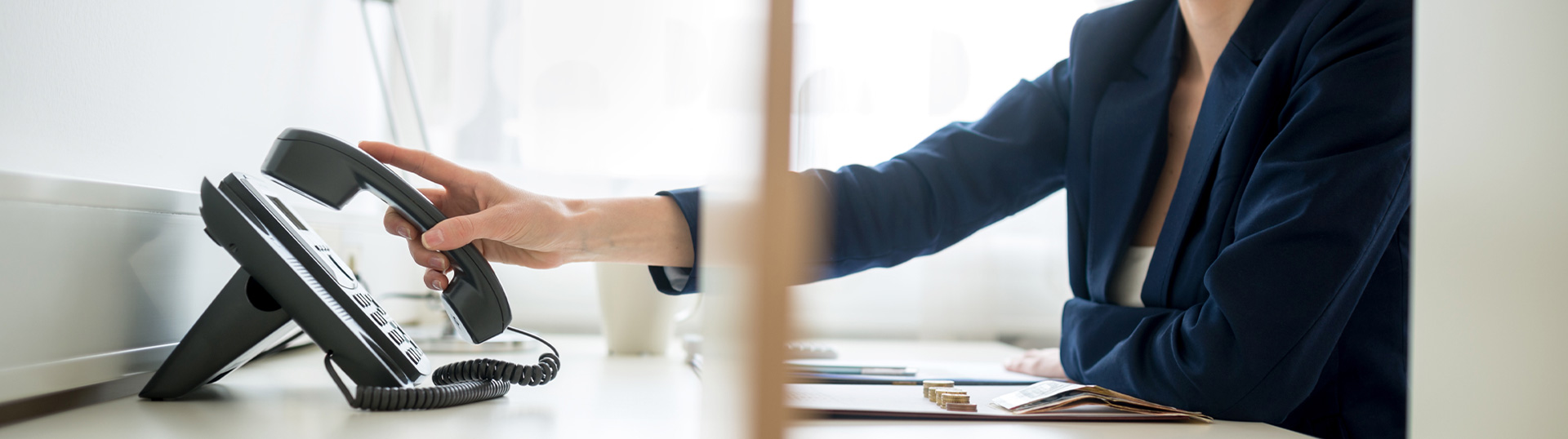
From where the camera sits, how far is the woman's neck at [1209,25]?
0.76 meters

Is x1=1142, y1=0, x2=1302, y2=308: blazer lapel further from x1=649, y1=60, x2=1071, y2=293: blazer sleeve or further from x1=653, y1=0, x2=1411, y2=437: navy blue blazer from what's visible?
x1=649, y1=60, x2=1071, y2=293: blazer sleeve

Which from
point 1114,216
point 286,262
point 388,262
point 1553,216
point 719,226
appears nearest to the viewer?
point 719,226

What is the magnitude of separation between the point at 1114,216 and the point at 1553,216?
1.50 ft

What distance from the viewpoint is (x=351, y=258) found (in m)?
0.96

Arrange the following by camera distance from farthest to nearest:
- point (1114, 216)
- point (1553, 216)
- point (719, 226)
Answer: point (1114, 216) → point (1553, 216) → point (719, 226)

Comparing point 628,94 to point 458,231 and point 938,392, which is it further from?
point 938,392

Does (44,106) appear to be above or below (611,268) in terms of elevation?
above

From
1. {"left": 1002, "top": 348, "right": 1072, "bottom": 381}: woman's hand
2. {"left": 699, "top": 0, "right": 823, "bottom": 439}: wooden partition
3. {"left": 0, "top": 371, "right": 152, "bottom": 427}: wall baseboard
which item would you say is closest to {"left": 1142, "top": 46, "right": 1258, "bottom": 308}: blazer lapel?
{"left": 1002, "top": 348, "right": 1072, "bottom": 381}: woman's hand

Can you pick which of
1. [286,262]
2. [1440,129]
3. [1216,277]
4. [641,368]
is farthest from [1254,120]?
[286,262]

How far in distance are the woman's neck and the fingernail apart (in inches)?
27.6

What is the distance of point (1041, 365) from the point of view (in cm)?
84

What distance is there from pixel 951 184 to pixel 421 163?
0.55 metres

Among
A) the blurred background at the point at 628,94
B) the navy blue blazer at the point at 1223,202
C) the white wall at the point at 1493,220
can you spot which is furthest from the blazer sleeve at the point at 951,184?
the white wall at the point at 1493,220

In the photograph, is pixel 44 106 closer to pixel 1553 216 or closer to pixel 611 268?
pixel 611 268
